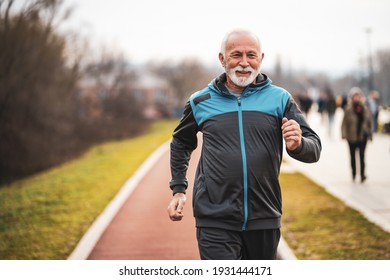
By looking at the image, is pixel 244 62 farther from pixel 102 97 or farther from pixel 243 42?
pixel 102 97

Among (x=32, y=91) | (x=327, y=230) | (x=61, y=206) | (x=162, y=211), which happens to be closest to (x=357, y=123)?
(x=327, y=230)

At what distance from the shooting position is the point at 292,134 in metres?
2.54

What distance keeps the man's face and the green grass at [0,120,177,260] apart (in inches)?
137

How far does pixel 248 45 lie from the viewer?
284 centimetres

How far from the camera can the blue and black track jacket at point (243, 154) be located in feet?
9.21

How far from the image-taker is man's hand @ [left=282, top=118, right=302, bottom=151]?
2.54 m

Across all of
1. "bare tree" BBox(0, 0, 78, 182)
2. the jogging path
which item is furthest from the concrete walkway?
"bare tree" BBox(0, 0, 78, 182)

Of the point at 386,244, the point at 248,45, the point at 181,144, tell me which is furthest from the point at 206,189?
the point at 386,244

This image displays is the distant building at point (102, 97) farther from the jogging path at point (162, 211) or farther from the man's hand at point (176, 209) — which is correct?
the man's hand at point (176, 209)

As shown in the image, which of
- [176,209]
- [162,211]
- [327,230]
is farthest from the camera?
[162,211]

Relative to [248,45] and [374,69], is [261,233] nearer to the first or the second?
[248,45]

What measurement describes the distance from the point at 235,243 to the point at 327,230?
10.9ft

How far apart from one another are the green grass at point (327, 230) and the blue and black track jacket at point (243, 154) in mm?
2422

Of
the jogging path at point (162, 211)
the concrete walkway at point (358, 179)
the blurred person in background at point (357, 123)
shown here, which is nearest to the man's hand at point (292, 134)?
the jogging path at point (162, 211)
